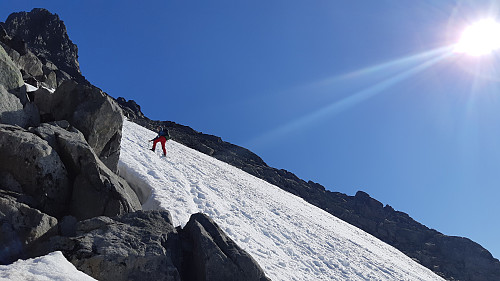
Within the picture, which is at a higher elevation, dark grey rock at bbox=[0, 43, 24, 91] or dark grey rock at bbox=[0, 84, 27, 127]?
dark grey rock at bbox=[0, 43, 24, 91]

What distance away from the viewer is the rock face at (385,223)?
62406mm

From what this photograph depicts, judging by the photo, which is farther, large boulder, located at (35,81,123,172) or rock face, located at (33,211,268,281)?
large boulder, located at (35,81,123,172)

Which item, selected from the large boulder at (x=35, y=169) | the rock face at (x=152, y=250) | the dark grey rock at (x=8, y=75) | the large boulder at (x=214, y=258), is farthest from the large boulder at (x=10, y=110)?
the large boulder at (x=214, y=258)

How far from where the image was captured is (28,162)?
9516 mm

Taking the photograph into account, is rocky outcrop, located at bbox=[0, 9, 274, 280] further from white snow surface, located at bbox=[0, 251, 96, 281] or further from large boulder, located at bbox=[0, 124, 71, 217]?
white snow surface, located at bbox=[0, 251, 96, 281]

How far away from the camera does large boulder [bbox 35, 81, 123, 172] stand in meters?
13.6

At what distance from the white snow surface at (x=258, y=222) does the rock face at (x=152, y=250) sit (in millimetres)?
4320

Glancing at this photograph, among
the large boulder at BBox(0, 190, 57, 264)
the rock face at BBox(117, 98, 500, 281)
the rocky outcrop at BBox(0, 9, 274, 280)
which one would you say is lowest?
the large boulder at BBox(0, 190, 57, 264)

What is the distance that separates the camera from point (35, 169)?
9.54 metres

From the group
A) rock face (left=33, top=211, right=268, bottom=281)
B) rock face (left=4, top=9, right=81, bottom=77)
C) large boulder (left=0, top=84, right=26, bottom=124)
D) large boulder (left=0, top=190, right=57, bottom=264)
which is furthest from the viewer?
rock face (left=4, top=9, right=81, bottom=77)

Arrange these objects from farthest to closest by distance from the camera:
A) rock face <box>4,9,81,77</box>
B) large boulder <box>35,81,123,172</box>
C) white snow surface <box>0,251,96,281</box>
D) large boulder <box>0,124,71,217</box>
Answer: rock face <box>4,9,81,77</box> → large boulder <box>35,81,123,172</box> → large boulder <box>0,124,71,217</box> → white snow surface <box>0,251,96,281</box>

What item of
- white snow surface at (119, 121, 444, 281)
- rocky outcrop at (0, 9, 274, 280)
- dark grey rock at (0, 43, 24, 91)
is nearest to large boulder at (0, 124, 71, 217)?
rocky outcrop at (0, 9, 274, 280)

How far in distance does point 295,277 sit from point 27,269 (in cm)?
1049

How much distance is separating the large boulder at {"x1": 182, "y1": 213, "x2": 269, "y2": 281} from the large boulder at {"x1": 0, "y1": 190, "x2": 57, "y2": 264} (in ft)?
9.89
